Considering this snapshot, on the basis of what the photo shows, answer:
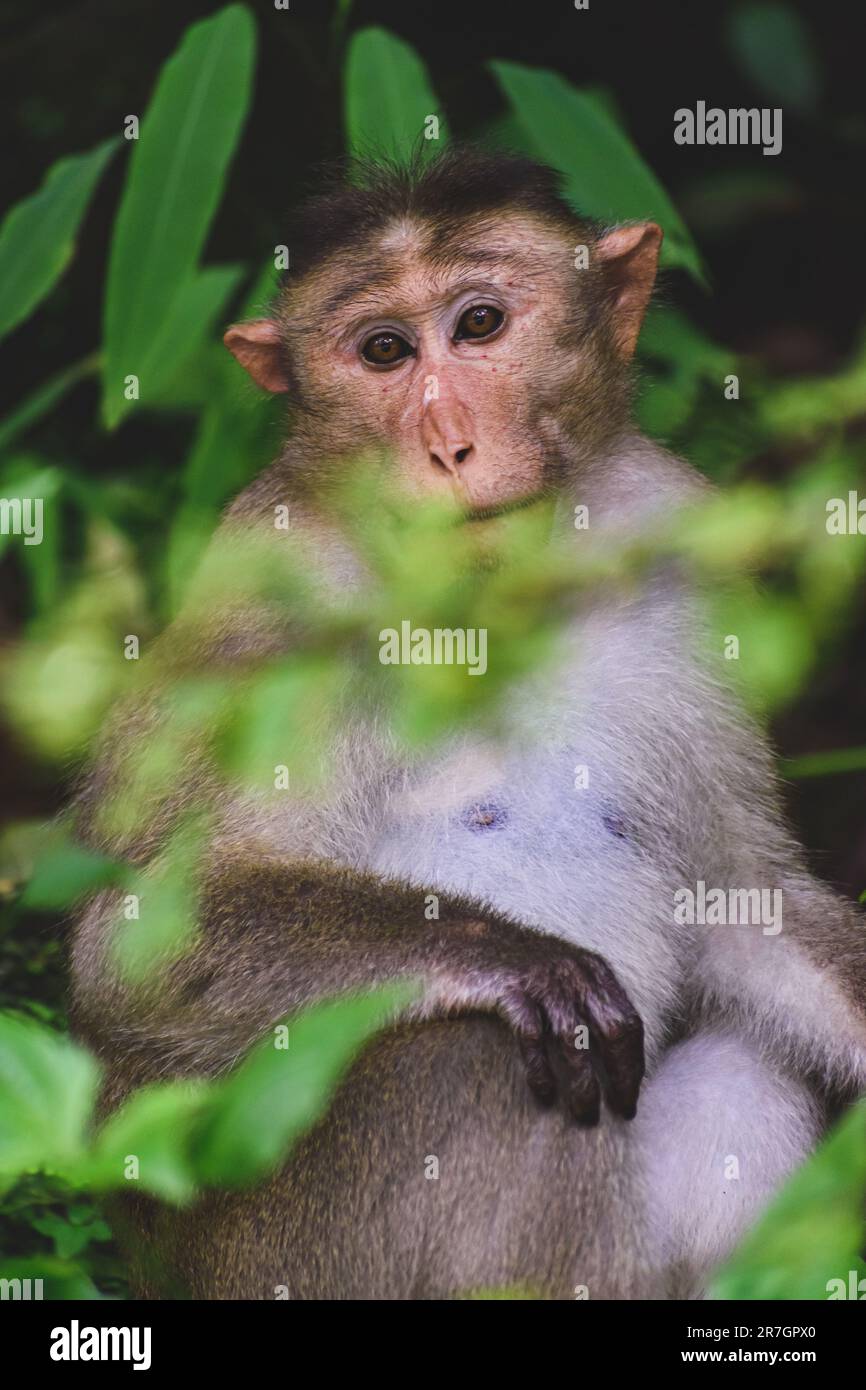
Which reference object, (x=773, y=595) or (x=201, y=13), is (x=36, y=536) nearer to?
(x=201, y=13)

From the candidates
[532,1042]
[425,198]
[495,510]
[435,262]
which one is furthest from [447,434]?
[532,1042]

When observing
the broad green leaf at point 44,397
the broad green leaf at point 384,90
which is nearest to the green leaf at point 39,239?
the broad green leaf at point 44,397

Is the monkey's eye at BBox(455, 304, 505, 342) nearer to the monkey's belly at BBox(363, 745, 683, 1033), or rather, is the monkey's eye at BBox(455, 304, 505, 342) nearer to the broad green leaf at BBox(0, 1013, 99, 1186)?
the monkey's belly at BBox(363, 745, 683, 1033)

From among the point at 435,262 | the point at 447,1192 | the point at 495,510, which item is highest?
the point at 435,262

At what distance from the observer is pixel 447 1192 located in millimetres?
3176

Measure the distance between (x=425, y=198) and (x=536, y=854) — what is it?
1.40 metres

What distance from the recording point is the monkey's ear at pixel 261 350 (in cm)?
384

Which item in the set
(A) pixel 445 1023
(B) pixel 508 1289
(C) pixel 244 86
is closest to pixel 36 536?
(C) pixel 244 86

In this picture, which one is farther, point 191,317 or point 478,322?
point 191,317

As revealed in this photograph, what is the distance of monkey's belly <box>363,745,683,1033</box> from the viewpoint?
351 cm

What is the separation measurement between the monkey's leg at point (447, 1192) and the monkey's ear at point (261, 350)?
1.50 meters

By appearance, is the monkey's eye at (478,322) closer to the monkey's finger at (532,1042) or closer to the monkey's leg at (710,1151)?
the monkey's finger at (532,1042)

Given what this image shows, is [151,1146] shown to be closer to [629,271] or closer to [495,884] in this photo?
[495,884]
